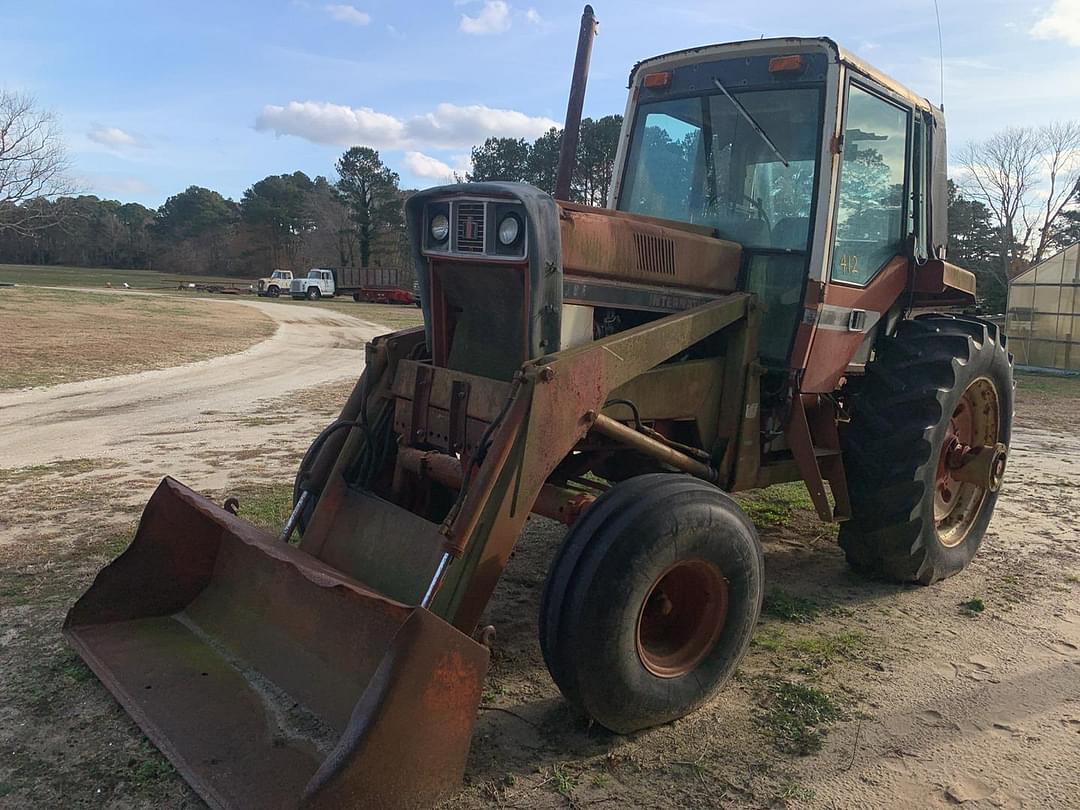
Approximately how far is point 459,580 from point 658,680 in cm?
A: 89

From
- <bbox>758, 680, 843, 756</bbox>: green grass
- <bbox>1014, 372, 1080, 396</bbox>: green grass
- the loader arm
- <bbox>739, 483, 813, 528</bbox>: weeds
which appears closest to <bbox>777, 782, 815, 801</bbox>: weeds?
<bbox>758, 680, 843, 756</bbox>: green grass

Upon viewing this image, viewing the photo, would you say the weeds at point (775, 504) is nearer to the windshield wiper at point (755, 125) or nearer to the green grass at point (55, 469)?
the windshield wiper at point (755, 125)

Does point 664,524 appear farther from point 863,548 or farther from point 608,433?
point 863,548

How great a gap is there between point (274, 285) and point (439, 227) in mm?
49001

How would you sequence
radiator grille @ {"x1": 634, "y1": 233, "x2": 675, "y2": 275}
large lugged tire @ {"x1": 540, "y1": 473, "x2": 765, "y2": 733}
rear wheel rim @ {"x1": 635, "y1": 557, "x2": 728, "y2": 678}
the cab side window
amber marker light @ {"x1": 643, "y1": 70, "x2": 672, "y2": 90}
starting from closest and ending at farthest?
large lugged tire @ {"x1": 540, "y1": 473, "x2": 765, "y2": 733} < rear wheel rim @ {"x1": 635, "y1": 557, "x2": 728, "y2": 678} < radiator grille @ {"x1": 634, "y1": 233, "x2": 675, "y2": 275} < the cab side window < amber marker light @ {"x1": 643, "y1": 70, "x2": 672, "y2": 90}

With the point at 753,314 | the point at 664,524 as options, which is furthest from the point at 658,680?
the point at 753,314

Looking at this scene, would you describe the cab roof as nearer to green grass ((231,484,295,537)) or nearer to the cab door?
the cab door

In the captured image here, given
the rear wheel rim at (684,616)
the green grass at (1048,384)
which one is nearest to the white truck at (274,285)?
the green grass at (1048,384)

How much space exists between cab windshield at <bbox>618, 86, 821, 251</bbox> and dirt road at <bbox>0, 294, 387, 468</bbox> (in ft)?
18.5

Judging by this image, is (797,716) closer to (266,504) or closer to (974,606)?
(974,606)

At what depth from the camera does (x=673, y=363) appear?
4.29 m

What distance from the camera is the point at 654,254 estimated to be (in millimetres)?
4195

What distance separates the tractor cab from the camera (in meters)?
4.53

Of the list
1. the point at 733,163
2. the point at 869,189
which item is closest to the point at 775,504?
the point at 869,189
